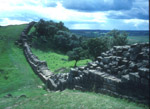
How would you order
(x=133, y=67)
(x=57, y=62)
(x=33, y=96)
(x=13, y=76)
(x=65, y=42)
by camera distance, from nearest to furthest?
(x=133, y=67) < (x=33, y=96) < (x=13, y=76) < (x=57, y=62) < (x=65, y=42)

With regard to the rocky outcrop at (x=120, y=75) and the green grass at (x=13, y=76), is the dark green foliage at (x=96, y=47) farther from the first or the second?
the rocky outcrop at (x=120, y=75)

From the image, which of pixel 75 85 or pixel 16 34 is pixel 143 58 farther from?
pixel 16 34

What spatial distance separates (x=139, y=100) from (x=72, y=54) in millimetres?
29188

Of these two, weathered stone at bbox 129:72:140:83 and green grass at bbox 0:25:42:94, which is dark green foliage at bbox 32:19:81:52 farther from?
weathered stone at bbox 129:72:140:83

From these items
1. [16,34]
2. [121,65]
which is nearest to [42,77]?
[121,65]

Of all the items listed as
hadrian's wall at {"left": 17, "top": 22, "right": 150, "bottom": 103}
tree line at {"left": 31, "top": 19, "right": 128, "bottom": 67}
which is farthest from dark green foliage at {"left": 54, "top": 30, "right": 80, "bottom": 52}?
hadrian's wall at {"left": 17, "top": 22, "right": 150, "bottom": 103}

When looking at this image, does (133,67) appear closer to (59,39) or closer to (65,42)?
(65,42)

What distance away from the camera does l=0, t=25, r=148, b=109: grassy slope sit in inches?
415

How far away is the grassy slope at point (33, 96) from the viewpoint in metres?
10.5

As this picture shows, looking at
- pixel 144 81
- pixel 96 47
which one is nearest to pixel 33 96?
pixel 144 81

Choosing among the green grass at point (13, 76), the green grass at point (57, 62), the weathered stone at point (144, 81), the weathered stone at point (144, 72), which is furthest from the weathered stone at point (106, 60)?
the green grass at point (57, 62)

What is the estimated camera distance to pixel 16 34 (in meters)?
60.3

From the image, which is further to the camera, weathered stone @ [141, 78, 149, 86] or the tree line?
the tree line

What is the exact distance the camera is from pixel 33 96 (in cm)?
1667
